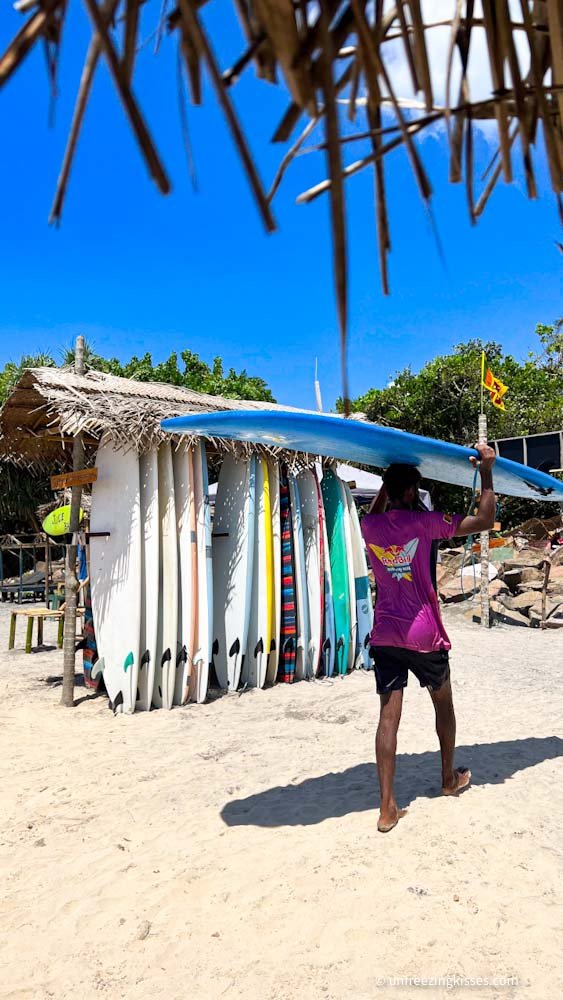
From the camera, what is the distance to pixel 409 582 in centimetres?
306

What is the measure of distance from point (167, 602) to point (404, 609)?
277 cm

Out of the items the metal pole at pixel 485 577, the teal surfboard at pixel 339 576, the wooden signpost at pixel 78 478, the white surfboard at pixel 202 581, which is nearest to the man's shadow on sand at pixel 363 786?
the white surfboard at pixel 202 581

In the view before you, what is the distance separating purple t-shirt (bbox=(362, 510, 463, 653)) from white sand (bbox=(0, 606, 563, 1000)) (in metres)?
0.81

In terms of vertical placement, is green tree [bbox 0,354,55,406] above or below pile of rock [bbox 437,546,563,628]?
above

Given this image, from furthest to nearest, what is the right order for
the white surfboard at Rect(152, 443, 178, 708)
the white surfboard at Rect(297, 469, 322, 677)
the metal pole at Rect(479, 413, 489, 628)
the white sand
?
the metal pole at Rect(479, 413, 489, 628)
the white surfboard at Rect(297, 469, 322, 677)
the white surfboard at Rect(152, 443, 178, 708)
the white sand

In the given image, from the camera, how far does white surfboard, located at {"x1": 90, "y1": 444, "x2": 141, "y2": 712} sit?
5.21 metres

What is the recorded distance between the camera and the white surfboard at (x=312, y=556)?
20.6 feet

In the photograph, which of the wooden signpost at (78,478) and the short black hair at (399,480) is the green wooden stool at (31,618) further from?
the short black hair at (399,480)

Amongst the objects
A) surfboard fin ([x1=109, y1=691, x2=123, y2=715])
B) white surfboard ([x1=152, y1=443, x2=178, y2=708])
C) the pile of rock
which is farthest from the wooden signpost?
the pile of rock

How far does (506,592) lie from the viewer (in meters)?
10.8

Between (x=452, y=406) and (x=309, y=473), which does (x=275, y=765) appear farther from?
(x=452, y=406)

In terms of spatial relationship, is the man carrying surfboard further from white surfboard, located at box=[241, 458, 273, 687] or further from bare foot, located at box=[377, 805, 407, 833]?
white surfboard, located at box=[241, 458, 273, 687]

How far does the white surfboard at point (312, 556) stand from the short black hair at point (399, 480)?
126 inches

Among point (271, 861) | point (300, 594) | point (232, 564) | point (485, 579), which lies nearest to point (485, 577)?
point (485, 579)
